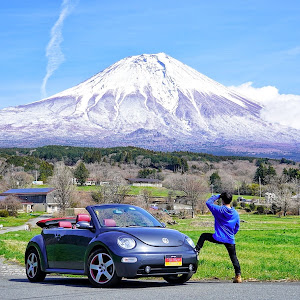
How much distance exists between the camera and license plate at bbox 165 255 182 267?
36.0ft

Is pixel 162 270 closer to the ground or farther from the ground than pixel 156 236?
closer to the ground

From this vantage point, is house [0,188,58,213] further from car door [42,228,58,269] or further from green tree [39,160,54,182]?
car door [42,228,58,269]

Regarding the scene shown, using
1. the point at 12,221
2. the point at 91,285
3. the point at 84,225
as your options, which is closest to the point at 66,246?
the point at 84,225

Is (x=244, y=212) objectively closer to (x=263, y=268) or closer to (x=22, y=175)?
(x=22, y=175)

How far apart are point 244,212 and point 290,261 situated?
90362 millimetres

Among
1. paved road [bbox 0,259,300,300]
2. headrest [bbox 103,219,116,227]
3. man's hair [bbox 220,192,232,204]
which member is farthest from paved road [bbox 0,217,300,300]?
man's hair [bbox 220,192,232,204]

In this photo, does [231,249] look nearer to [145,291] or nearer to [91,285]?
[145,291]

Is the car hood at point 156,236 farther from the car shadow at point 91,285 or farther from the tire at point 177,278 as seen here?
the car shadow at point 91,285

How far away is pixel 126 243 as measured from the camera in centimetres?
1090

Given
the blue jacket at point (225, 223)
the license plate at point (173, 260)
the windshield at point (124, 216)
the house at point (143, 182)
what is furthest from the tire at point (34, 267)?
the house at point (143, 182)

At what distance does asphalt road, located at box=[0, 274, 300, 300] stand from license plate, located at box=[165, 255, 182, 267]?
0.43 m

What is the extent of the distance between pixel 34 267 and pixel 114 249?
9.62ft

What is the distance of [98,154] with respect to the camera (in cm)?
19762

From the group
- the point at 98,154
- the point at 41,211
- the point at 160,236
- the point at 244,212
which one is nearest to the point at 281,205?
the point at 244,212
